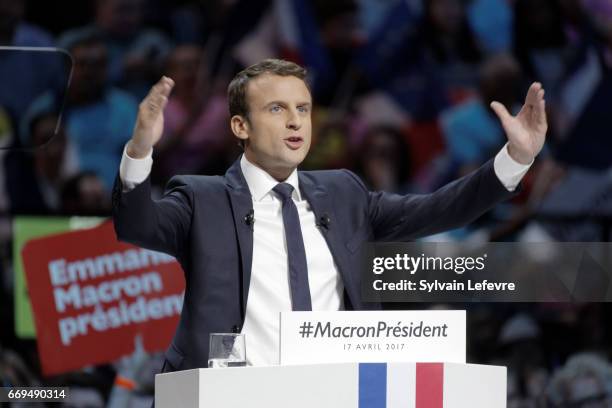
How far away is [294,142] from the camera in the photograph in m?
3.31

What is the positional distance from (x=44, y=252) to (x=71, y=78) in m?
0.86

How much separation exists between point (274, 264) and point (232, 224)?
0.17 meters

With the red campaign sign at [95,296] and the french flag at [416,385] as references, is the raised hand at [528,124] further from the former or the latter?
the red campaign sign at [95,296]

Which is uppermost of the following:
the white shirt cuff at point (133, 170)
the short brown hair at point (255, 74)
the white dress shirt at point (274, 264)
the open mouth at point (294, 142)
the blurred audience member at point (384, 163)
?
the blurred audience member at point (384, 163)

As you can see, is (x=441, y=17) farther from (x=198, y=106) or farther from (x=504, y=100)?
(x=198, y=106)

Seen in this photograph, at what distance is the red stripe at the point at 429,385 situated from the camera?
2.64m

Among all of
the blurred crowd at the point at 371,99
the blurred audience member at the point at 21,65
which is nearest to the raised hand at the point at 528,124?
the blurred crowd at the point at 371,99

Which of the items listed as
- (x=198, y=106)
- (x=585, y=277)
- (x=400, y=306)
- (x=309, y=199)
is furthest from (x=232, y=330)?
(x=198, y=106)

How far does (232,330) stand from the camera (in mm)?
3166

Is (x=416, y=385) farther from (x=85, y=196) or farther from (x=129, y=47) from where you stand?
(x=129, y=47)

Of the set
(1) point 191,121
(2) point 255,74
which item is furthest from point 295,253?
(1) point 191,121

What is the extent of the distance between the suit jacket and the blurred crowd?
2.11 metres

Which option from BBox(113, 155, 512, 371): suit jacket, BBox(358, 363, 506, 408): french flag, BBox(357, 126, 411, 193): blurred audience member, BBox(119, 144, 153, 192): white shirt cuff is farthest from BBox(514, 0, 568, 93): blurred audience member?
BBox(358, 363, 506, 408): french flag

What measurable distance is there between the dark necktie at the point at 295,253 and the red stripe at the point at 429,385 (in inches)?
23.0
